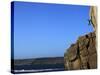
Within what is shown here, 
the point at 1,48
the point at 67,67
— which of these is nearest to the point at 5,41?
the point at 1,48

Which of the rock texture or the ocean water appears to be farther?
the rock texture

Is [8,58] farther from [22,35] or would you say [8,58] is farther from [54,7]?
[54,7]

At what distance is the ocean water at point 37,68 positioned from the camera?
224cm

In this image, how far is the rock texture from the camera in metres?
2.46

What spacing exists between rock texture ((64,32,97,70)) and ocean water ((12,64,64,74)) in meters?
0.09

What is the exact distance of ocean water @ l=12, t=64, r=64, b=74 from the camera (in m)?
2.24

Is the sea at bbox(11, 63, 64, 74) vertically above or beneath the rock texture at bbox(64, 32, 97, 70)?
beneath

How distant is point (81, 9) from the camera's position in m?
2.52

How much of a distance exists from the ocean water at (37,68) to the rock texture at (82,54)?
0.09 metres

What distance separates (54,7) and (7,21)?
0.48 metres

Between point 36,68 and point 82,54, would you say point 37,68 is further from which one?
point 82,54

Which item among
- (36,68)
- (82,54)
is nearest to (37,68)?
(36,68)

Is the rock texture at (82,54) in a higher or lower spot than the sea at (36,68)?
higher

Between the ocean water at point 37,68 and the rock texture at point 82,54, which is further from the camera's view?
the rock texture at point 82,54
